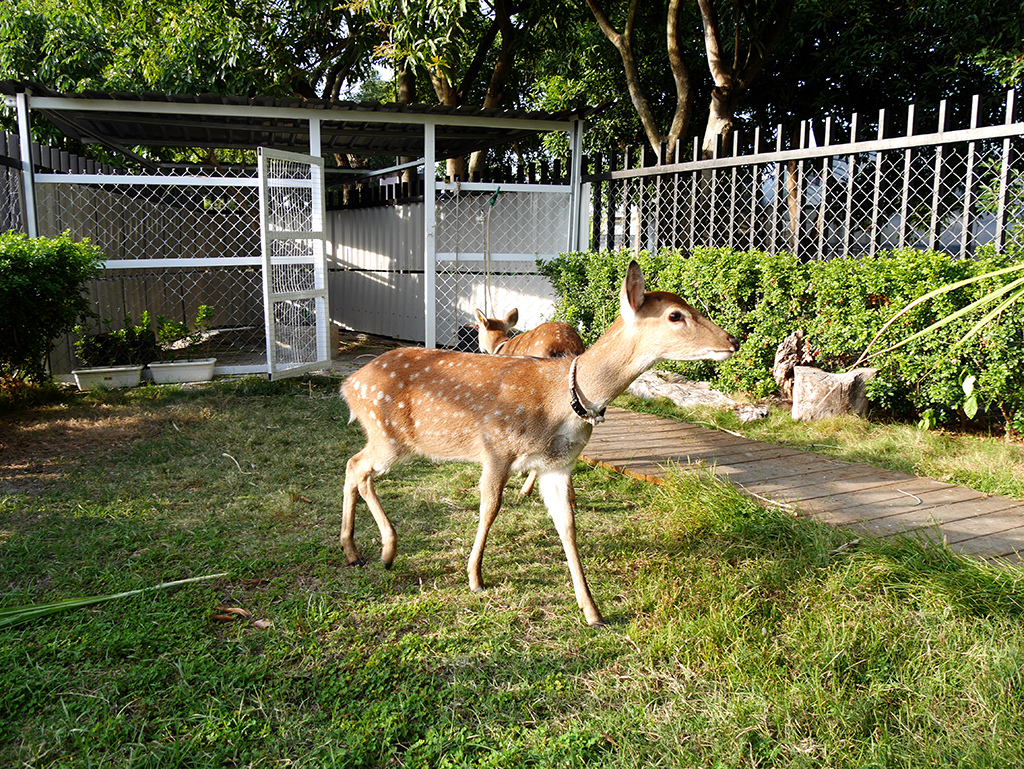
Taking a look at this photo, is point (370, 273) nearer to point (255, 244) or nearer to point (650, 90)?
point (255, 244)

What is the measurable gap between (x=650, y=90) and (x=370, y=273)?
561 centimetres

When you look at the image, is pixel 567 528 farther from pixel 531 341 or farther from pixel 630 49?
pixel 630 49

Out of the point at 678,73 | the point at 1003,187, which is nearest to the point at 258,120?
the point at 678,73

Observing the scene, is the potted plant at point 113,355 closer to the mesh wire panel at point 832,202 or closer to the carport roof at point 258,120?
the carport roof at point 258,120

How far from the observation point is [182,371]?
8.28m

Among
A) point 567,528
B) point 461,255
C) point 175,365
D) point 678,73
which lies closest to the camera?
point 567,528

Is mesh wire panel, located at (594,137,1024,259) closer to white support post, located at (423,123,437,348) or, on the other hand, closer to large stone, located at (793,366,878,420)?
large stone, located at (793,366,878,420)

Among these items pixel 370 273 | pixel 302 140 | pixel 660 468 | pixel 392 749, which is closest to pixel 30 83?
pixel 302 140

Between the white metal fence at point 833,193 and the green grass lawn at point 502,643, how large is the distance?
323 cm

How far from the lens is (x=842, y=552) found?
135 inches

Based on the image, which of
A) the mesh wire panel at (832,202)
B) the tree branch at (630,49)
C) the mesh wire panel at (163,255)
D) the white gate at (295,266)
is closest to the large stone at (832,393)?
the mesh wire panel at (832,202)

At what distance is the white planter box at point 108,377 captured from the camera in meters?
7.68

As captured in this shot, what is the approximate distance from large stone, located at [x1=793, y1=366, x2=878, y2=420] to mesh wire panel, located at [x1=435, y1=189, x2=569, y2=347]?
4.37m

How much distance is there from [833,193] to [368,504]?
5.00 m
